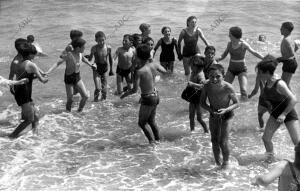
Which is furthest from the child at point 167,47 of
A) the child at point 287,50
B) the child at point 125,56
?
the child at point 287,50

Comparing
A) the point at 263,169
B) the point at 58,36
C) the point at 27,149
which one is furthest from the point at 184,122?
the point at 58,36

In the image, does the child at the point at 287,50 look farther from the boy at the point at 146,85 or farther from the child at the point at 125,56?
the child at the point at 125,56

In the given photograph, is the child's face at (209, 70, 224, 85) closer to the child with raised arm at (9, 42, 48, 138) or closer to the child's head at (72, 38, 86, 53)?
the child with raised arm at (9, 42, 48, 138)

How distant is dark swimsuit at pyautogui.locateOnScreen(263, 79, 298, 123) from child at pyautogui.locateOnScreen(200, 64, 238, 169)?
1.69ft

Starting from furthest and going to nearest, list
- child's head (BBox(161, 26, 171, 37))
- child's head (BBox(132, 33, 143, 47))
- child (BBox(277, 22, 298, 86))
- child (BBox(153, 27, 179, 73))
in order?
child (BBox(153, 27, 179, 73)), child's head (BBox(161, 26, 171, 37)), child's head (BBox(132, 33, 143, 47)), child (BBox(277, 22, 298, 86))

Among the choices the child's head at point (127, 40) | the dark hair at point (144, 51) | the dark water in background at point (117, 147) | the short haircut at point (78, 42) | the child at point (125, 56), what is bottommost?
the dark water in background at point (117, 147)

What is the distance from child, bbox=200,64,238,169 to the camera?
21.2 ft

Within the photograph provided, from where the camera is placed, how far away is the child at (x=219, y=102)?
6453 mm

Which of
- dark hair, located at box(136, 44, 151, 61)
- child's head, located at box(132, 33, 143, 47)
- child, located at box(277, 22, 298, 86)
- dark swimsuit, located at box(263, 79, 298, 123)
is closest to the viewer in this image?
dark swimsuit, located at box(263, 79, 298, 123)

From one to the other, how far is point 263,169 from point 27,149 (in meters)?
4.20

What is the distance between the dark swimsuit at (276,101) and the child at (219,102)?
515 mm

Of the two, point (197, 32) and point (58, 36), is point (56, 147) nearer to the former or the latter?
point (197, 32)

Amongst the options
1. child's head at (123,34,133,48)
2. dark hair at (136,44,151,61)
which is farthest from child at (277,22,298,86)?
child's head at (123,34,133,48)

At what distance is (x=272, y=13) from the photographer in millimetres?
20062
